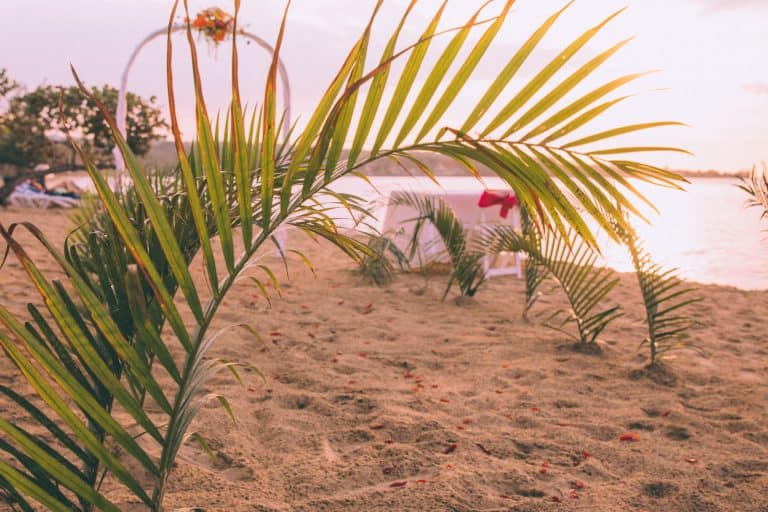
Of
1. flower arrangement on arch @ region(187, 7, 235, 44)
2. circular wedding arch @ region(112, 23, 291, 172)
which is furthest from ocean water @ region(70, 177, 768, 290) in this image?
flower arrangement on arch @ region(187, 7, 235, 44)

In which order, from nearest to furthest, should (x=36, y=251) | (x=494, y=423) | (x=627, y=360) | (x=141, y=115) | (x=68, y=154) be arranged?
(x=494, y=423)
(x=627, y=360)
(x=36, y=251)
(x=141, y=115)
(x=68, y=154)

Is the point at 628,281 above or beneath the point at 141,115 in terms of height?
beneath

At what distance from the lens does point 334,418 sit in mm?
2537

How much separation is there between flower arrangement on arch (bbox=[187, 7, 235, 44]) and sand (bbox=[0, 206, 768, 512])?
2.43 metres

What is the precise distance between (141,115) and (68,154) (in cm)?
195

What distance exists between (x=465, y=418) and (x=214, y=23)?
13.7 ft

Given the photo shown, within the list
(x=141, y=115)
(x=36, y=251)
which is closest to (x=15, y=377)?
(x=36, y=251)

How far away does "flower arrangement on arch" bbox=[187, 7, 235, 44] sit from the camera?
556 centimetres

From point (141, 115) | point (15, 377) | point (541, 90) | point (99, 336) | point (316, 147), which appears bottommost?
point (15, 377)

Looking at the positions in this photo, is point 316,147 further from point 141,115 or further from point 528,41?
point 141,115

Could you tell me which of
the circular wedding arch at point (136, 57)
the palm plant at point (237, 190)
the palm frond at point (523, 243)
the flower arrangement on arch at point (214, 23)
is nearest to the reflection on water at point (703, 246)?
the palm frond at point (523, 243)

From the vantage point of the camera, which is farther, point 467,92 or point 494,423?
point 494,423

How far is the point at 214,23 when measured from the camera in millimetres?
5590

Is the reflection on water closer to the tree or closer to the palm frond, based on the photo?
the palm frond
